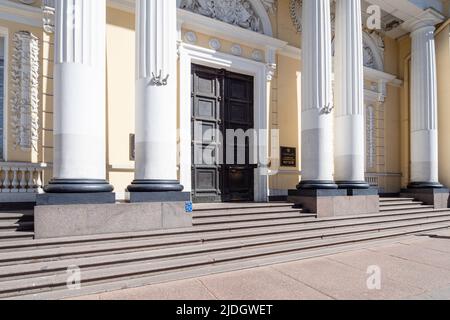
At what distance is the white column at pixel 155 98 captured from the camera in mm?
6250

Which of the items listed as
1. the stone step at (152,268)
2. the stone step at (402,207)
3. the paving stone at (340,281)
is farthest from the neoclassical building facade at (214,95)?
the paving stone at (340,281)

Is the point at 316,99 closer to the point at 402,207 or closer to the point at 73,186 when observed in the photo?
the point at 402,207

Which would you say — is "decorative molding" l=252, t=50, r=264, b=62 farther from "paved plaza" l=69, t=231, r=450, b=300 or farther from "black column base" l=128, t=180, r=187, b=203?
"paved plaza" l=69, t=231, r=450, b=300

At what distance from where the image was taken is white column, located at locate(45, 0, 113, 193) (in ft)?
17.9

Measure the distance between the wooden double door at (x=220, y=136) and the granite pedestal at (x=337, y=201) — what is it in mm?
1861

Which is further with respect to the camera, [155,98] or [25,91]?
[25,91]

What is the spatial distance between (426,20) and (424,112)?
352 centimetres

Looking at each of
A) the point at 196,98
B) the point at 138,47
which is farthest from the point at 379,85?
the point at 138,47

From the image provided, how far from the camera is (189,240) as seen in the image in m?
5.84

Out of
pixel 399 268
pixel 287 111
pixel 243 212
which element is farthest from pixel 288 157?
pixel 399 268

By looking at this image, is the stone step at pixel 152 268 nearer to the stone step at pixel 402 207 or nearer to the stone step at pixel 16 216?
the stone step at pixel 16 216
